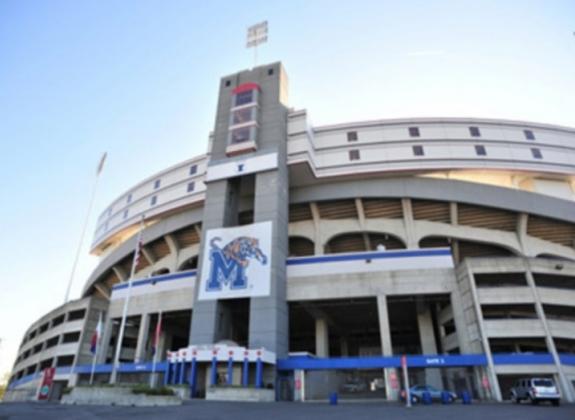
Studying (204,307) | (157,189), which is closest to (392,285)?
(204,307)

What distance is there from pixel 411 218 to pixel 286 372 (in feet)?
76.2

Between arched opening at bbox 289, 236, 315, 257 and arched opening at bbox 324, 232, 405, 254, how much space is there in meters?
2.97

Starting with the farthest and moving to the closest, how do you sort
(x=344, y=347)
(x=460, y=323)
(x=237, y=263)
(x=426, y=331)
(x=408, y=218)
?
1. (x=344, y=347)
2. (x=408, y=218)
3. (x=426, y=331)
4. (x=237, y=263)
5. (x=460, y=323)

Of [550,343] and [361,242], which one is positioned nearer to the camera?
[550,343]

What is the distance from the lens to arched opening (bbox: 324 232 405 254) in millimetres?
48062

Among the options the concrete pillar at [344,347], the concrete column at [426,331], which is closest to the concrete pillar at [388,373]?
the concrete column at [426,331]

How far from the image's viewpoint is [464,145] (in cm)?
4662

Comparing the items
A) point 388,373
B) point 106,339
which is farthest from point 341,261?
point 106,339

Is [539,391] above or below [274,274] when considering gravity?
below

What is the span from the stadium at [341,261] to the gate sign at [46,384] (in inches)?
42.0

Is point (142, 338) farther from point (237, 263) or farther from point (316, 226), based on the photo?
point (316, 226)

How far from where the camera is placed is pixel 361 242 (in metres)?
A: 49.5

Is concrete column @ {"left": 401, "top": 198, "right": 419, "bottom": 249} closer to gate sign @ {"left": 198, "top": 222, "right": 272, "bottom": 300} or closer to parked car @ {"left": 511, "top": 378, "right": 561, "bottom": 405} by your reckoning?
gate sign @ {"left": 198, "top": 222, "right": 272, "bottom": 300}

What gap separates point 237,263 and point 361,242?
60.5 ft
